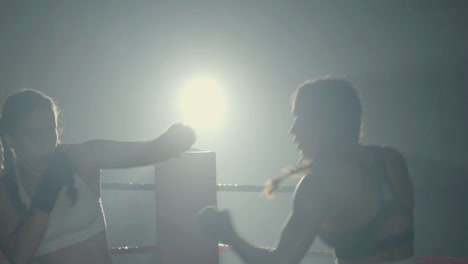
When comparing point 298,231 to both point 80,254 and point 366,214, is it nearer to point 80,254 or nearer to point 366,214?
point 366,214

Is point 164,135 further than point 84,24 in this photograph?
No

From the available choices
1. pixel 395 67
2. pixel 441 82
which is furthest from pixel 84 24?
pixel 441 82

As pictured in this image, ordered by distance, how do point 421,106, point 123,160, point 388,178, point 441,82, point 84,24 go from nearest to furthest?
1. point 388,178
2. point 123,160
3. point 441,82
4. point 421,106
5. point 84,24

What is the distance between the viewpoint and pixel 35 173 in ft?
5.48

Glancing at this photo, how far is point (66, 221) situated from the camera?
160 centimetres

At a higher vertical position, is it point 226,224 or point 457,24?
point 457,24

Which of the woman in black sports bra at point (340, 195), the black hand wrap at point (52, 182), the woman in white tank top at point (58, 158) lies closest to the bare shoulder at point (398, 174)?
the woman in black sports bra at point (340, 195)

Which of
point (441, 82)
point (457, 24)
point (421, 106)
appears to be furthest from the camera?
point (421, 106)

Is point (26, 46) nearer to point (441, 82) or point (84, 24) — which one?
point (84, 24)

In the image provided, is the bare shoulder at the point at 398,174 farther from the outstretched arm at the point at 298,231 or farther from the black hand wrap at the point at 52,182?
the black hand wrap at the point at 52,182

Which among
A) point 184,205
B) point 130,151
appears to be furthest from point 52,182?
point 184,205

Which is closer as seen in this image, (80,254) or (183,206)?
(80,254)

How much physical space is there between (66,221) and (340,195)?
0.79m

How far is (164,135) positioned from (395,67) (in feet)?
54.3
